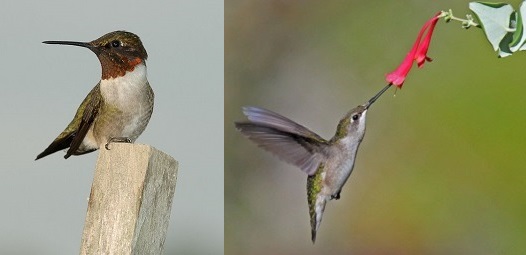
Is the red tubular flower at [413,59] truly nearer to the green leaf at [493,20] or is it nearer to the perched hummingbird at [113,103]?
the green leaf at [493,20]

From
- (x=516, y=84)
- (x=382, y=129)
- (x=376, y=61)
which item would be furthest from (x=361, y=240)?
(x=516, y=84)

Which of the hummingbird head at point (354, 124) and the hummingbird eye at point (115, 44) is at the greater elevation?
the hummingbird eye at point (115, 44)

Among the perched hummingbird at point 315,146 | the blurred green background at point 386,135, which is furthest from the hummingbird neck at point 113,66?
the blurred green background at point 386,135

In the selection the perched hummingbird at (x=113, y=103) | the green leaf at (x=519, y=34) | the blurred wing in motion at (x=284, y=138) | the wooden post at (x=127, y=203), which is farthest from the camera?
the perched hummingbird at (x=113, y=103)

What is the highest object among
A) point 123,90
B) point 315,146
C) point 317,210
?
point 123,90

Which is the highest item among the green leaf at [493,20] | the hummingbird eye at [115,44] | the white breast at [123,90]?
the hummingbird eye at [115,44]

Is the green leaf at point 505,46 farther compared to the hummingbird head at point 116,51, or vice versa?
the hummingbird head at point 116,51

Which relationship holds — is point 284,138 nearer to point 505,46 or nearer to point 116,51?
point 116,51

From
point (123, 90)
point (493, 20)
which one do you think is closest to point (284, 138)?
point (123, 90)
